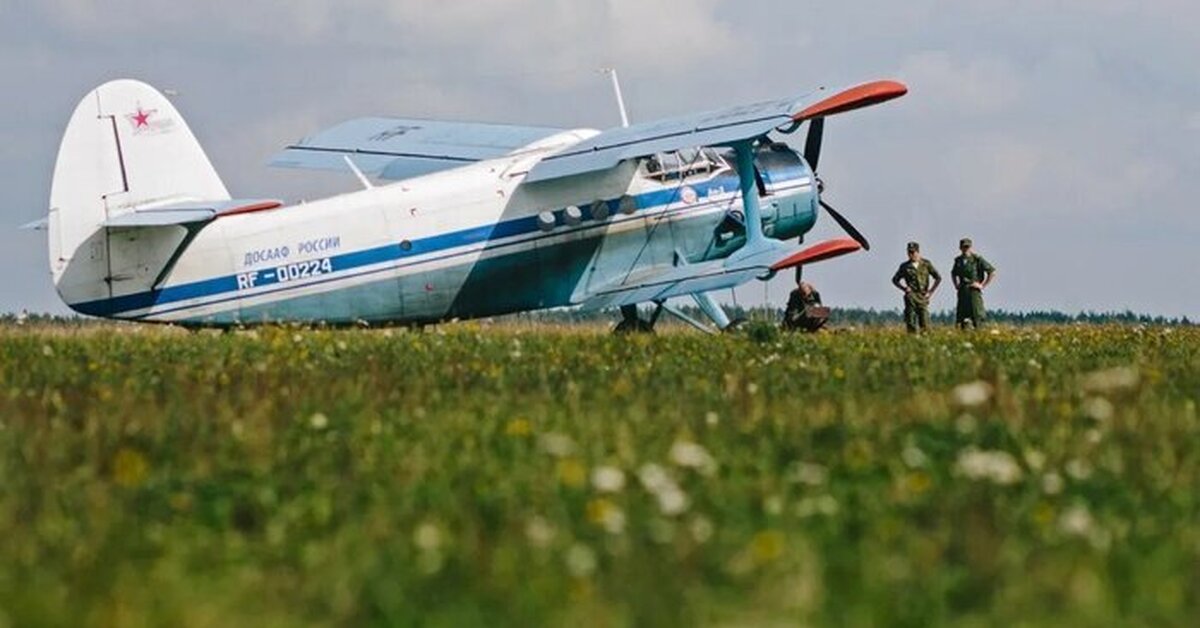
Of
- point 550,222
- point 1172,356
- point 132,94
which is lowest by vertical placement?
point 1172,356

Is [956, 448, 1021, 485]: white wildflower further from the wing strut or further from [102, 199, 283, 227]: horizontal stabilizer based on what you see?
the wing strut

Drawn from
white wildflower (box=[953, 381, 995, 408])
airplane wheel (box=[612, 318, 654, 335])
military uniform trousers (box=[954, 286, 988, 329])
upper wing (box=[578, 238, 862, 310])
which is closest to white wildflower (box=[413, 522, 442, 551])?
white wildflower (box=[953, 381, 995, 408])

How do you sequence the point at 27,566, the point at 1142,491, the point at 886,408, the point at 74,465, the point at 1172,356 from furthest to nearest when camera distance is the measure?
the point at 1172,356 → the point at 886,408 → the point at 74,465 → the point at 1142,491 → the point at 27,566

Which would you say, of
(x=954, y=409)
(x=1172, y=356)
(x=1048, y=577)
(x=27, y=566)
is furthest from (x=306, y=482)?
(x=1172, y=356)

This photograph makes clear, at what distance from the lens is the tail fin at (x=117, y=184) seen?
24.3 metres

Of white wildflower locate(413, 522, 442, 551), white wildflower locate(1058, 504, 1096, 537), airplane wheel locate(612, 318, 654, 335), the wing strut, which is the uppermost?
the wing strut

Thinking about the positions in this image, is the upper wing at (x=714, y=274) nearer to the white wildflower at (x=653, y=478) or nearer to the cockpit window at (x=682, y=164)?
the cockpit window at (x=682, y=164)

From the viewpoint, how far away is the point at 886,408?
10.7 meters

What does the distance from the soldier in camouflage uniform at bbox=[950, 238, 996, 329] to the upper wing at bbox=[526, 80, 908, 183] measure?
6920mm

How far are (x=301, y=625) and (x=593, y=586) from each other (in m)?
1.00

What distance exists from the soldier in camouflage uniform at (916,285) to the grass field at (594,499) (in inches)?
720

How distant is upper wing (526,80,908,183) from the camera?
25.2m

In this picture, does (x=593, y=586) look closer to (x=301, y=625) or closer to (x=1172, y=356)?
(x=301, y=625)

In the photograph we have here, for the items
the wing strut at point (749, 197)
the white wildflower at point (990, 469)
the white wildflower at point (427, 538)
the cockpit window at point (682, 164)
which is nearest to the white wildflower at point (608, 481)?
the white wildflower at point (427, 538)
